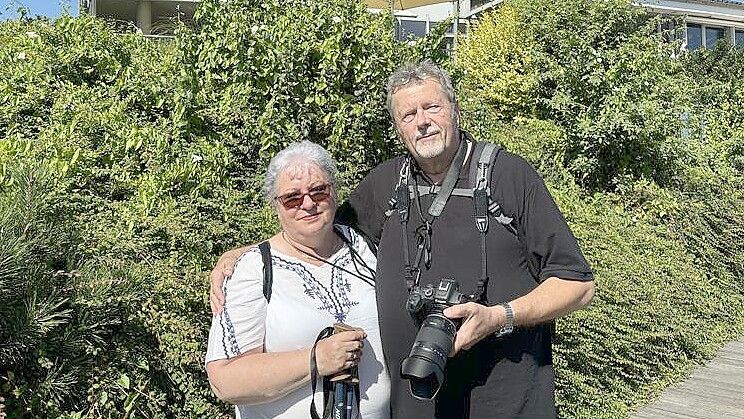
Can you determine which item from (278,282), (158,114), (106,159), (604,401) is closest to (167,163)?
(106,159)

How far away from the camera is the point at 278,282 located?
2576 millimetres

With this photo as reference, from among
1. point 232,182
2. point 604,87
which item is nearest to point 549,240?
point 232,182

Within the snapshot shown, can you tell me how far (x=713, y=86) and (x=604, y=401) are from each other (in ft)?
35.1

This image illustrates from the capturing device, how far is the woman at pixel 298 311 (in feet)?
7.96

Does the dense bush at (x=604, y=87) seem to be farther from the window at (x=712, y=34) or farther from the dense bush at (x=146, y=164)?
the window at (x=712, y=34)

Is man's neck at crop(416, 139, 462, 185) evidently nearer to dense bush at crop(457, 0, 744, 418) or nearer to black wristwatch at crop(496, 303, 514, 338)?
black wristwatch at crop(496, 303, 514, 338)

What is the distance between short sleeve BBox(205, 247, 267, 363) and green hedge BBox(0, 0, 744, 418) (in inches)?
48.8

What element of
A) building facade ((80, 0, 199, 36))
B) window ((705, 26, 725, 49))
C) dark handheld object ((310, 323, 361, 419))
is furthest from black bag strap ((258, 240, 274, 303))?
window ((705, 26, 725, 49))

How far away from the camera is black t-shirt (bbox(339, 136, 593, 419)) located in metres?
2.56

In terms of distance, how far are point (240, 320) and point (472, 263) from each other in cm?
78

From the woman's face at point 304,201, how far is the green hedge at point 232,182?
1.37 metres

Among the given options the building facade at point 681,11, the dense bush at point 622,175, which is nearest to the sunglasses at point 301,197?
the dense bush at point 622,175

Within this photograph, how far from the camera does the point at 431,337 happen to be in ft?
7.72

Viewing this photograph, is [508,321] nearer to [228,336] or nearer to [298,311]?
[298,311]
